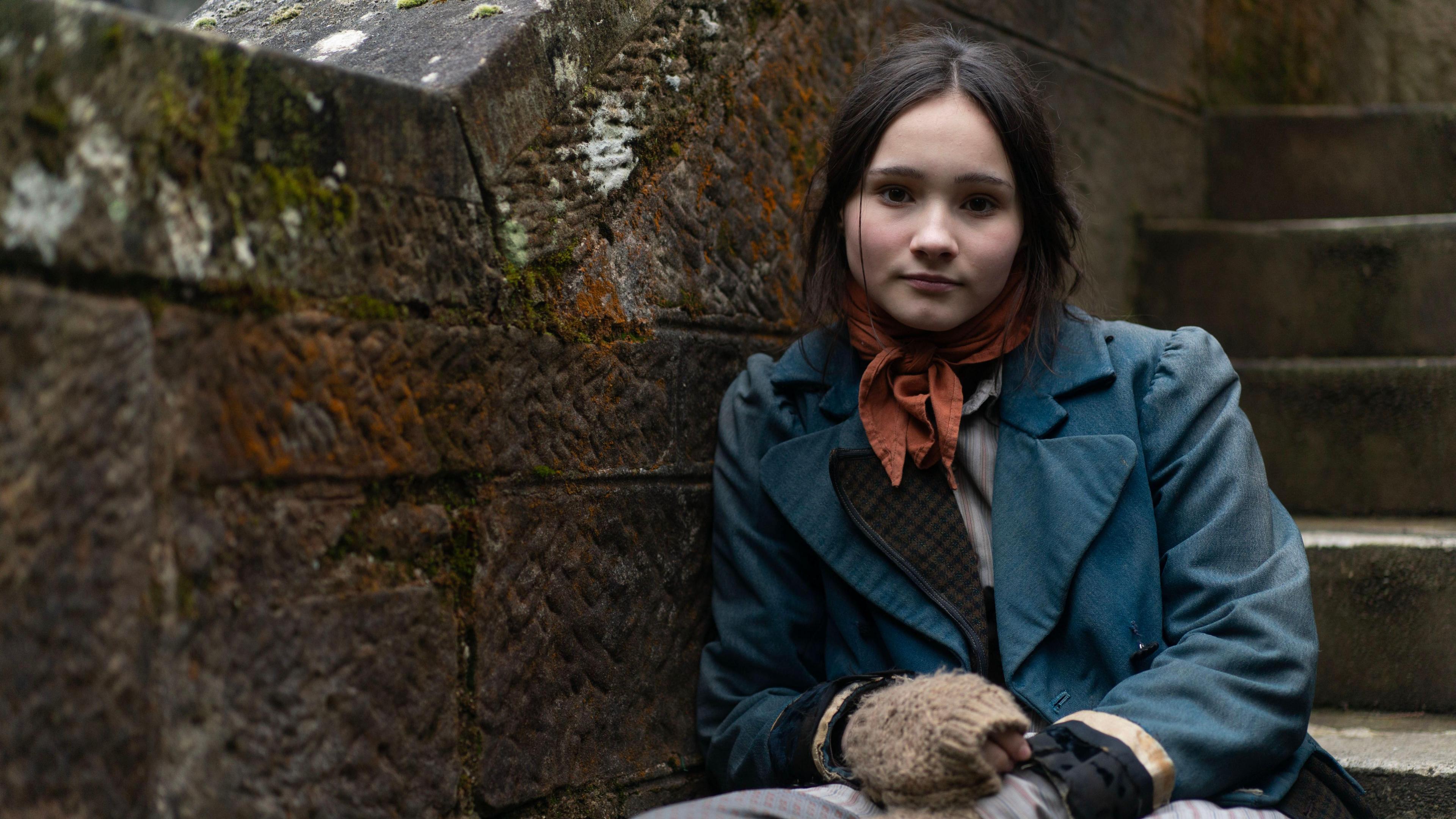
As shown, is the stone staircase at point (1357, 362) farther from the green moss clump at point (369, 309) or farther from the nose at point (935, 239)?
the green moss clump at point (369, 309)

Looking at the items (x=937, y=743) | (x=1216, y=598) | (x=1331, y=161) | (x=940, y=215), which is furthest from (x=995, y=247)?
(x=1331, y=161)

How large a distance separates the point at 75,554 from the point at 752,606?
38.6 inches

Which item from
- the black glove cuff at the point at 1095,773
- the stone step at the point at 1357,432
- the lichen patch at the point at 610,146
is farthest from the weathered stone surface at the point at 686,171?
the stone step at the point at 1357,432

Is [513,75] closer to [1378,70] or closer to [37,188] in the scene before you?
[37,188]

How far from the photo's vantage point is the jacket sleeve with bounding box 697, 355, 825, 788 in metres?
1.72

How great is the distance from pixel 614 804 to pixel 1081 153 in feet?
6.68

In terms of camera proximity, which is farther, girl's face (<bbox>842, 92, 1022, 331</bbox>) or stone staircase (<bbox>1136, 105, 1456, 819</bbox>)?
stone staircase (<bbox>1136, 105, 1456, 819</bbox>)

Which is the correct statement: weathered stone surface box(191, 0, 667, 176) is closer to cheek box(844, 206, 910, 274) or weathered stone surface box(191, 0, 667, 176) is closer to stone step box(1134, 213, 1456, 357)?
cheek box(844, 206, 910, 274)

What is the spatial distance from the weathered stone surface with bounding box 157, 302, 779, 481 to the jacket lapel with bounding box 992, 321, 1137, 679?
1.58ft

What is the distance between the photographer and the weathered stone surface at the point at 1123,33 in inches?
105

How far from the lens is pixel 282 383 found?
1.20 m

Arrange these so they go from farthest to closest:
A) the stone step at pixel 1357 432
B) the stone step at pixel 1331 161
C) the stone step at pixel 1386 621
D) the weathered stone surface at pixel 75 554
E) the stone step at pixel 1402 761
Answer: the stone step at pixel 1331 161
the stone step at pixel 1357 432
the stone step at pixel 1386 621
the stone step at pixel 1402 761
the weathered stone surface at pixel 75 554

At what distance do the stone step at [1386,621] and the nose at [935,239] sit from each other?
973 millimetres

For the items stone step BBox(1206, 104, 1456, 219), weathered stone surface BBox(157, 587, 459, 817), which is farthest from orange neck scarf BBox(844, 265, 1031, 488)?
stone step BBox(1206, 104, 1456, 219)
